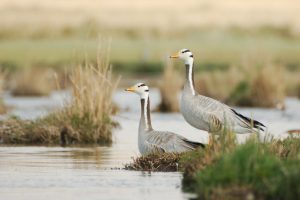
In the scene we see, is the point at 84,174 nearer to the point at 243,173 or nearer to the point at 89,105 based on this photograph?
the point at 243,173

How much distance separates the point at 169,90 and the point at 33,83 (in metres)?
7.88

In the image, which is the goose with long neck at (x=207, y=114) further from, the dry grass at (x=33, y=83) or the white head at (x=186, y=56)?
the dry grass at (x=33, y=83)

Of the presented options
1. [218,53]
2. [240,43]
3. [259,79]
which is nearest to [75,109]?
[259,79]

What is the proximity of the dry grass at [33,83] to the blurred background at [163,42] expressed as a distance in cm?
3

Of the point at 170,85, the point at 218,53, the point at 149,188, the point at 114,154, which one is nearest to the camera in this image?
the point at 149,188

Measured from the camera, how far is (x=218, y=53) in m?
55.5

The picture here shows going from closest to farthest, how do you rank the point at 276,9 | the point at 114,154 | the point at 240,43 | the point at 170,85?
the point at 114,154
the point at 170,85
the point at 240,43
the point at 276,9

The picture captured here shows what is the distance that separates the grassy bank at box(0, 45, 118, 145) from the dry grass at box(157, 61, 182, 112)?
319 inches

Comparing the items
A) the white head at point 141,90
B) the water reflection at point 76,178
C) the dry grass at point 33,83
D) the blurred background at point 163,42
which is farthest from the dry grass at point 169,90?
the white head at point 141,90

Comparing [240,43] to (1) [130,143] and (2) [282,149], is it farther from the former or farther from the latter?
(2) [282,149]

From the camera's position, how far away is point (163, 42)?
61.3 m

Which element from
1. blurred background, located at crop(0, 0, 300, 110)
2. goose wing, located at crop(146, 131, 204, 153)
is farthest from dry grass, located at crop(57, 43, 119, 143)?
goose wing, located at crop(146, 131, 204, 153)

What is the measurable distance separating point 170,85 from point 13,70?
58.1 feet

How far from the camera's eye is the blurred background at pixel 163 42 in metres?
30.9
